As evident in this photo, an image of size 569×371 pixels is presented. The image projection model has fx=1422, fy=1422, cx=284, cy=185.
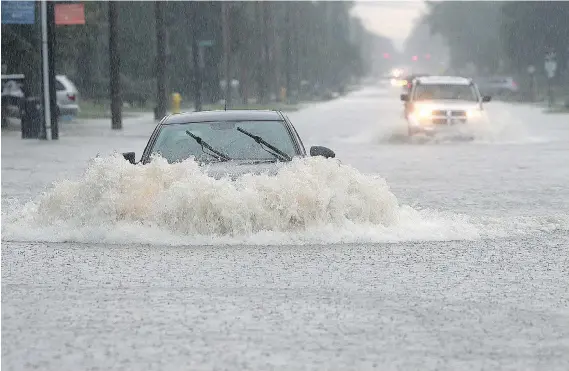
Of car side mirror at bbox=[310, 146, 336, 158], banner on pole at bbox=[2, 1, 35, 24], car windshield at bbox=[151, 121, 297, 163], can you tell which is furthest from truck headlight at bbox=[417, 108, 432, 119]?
car windshield at bbox=[151, 121, 297, 163]

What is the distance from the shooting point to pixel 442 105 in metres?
35.2

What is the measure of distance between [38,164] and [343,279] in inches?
715

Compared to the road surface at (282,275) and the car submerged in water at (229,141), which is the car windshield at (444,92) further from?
the car submerged in water at (229,141)

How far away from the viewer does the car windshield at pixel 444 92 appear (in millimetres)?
36125

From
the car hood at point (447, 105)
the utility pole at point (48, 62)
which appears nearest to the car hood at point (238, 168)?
the car hood at point (447, 105)

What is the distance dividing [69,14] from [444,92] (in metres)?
11.3

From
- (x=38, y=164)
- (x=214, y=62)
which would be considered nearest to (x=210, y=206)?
(x=38, y=164)

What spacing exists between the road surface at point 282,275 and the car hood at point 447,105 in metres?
15.1

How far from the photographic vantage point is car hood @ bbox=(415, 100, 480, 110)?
35156 millimetres

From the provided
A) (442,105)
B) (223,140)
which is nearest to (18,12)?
(442,105)

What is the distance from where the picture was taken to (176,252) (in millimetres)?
12750

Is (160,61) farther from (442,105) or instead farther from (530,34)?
(530,34)

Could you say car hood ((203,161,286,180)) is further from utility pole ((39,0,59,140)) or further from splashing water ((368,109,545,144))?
utility pole ((39,0,59,140))

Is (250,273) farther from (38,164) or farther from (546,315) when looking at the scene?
(38,164)
